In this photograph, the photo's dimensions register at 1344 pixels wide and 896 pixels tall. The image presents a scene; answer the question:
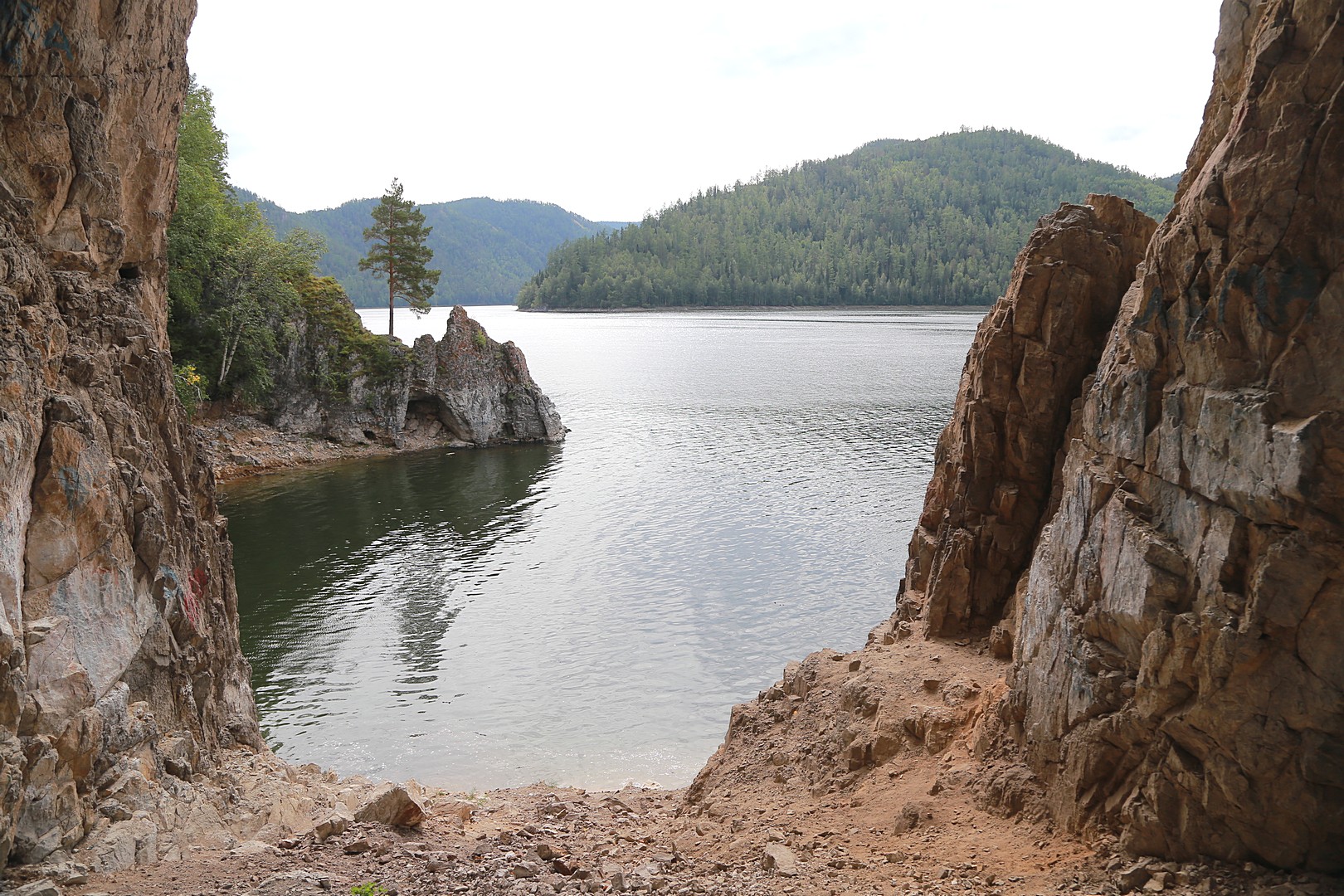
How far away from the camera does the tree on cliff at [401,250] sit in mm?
68625

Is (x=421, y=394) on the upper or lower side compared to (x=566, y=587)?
upper

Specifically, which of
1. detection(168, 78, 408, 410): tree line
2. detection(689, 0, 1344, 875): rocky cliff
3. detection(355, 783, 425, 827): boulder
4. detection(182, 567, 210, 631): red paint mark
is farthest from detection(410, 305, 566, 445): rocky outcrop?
detection(689, 0, 1344, 875): rocky cliff

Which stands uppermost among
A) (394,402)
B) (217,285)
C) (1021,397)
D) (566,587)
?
(217,285)

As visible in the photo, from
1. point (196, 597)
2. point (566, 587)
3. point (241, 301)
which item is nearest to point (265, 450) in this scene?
Result: point (241, 301)

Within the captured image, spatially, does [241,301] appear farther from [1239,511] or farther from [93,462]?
[1239,511]

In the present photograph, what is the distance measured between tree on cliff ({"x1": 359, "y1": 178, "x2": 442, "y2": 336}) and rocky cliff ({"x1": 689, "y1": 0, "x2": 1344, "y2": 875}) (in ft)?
202

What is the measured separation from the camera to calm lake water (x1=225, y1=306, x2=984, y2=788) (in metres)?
22.4

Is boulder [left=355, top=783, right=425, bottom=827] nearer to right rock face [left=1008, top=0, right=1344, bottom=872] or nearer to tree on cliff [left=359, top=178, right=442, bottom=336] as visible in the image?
right rock face [left=1008, top=0, right=1344, bottom=872]

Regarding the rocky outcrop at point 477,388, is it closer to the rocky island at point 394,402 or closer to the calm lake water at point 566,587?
the rocky island at point 394,402

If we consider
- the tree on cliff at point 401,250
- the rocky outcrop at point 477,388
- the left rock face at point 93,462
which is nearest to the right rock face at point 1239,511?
the left rock face at point 93,462

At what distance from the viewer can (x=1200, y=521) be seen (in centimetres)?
858

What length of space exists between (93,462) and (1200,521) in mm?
12679

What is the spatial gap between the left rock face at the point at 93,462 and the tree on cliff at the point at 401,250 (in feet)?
180

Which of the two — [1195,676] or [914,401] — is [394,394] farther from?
[1195,676]
